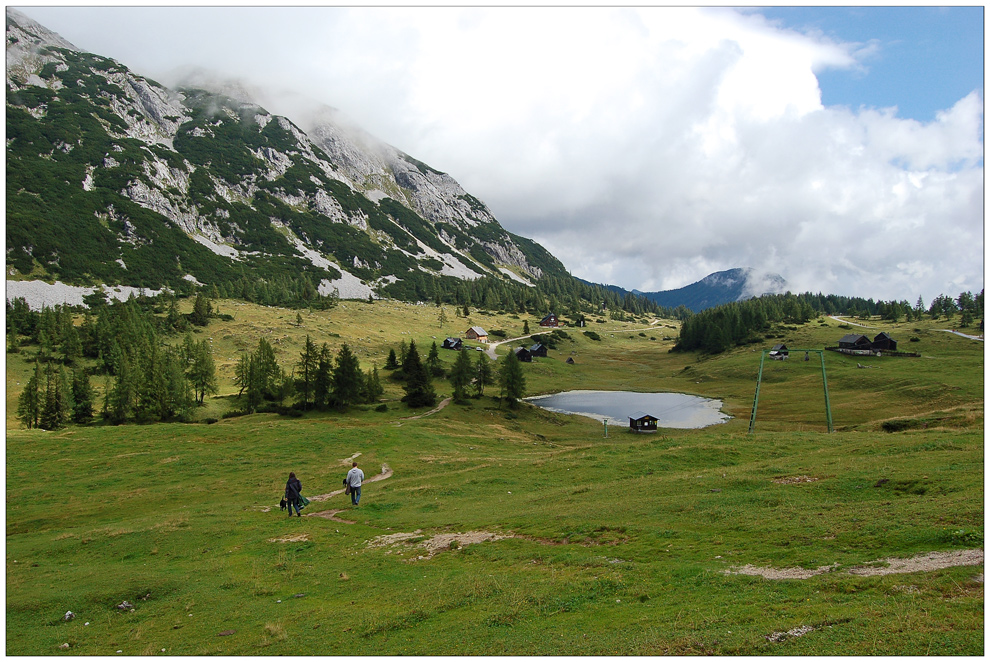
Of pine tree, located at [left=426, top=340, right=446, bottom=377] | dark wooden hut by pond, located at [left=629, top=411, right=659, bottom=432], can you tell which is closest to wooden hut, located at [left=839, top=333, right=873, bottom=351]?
dark wooden hut by pond, located at [left=629, top=411, right=659, bottom=432]

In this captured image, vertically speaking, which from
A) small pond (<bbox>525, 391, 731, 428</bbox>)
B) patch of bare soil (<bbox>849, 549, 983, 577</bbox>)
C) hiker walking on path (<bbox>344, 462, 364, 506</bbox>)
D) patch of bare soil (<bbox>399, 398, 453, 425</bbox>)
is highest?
patch of bare soil (<bbox>849, 549, 983, 577</bbox>)

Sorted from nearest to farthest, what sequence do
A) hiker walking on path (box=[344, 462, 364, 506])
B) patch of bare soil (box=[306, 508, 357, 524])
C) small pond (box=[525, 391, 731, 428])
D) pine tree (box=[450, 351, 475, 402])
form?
1. patch of bare soil (box=[306, 508, 357, 524])
2. hiker walking on path (box=[344, 462, 364, 506])
3. small pond (box=[525, 391, 731, 428])
4. pine tree (box=[450, 351, 475, 402])

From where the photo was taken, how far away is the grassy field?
1372cm

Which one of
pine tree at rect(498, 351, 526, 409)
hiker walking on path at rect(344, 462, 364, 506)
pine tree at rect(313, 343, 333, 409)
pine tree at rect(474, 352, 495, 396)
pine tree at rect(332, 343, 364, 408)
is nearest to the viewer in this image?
hiker walking on path at rect(344, 462, 364, 506)

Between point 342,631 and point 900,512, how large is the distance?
2180 centimetres

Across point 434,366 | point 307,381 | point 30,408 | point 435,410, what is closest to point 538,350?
point 434,366

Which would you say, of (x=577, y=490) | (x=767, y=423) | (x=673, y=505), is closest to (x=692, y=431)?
(x=767, y=423)

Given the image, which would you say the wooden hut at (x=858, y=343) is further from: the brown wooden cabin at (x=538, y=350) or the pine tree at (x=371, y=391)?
the pine tree at (x=371, y=391)

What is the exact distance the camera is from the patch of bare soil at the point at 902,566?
15.2m

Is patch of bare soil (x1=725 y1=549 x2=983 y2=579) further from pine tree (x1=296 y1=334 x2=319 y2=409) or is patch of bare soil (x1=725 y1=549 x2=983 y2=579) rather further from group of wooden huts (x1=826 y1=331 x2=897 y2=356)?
group of wooden huts (x1=826 y1=331 x2=897 y2=356)

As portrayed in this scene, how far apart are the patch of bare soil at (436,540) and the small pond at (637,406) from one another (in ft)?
236

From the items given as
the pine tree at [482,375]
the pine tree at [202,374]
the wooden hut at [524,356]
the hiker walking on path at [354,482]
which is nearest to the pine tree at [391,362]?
the pine tree at [482,375]

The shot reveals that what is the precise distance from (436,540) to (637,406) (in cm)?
9622

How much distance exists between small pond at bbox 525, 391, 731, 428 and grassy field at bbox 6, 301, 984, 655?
40344 millimetres
